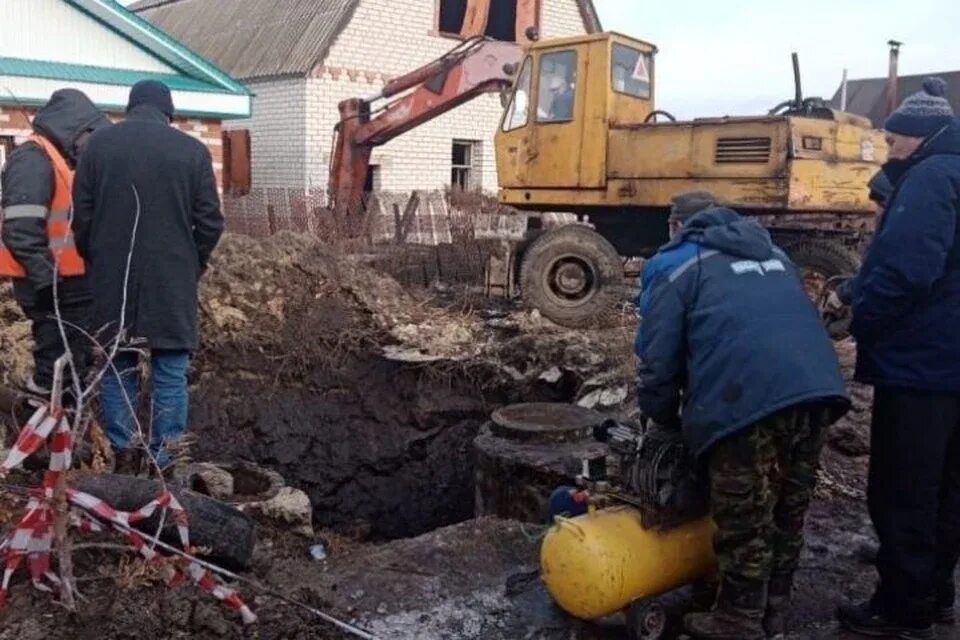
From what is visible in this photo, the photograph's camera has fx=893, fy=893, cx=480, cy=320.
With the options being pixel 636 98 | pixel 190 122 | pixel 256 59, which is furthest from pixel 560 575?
pixel 256 59

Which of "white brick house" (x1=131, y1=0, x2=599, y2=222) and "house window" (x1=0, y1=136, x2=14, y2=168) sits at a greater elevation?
"white brick house" (x1=131, y1=0, x2=599, y2=222)

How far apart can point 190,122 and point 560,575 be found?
32.8ft

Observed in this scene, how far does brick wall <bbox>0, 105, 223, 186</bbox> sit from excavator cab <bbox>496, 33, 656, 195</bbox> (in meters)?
3.71

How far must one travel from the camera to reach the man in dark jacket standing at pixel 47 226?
429 centimetres

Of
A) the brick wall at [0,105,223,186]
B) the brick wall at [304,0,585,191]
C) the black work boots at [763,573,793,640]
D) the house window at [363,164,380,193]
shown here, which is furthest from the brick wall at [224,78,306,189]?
the black work boots at [763,573,793,640]

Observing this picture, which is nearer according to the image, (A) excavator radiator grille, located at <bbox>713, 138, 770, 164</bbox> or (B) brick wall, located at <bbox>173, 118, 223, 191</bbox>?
(A) excavator radiator grille, located at <bbox>713, 138, 770, 164</bbox>

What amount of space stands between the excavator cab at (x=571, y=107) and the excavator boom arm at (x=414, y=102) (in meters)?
2.98

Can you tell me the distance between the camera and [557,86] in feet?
31.7

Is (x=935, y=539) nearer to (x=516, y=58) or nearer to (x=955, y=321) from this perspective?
(x=955, y=321)

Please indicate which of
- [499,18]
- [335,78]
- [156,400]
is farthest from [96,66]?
[499,18]

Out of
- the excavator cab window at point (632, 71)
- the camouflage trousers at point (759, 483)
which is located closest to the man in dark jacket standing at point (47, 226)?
the camouflage trousers at point (759, 483)

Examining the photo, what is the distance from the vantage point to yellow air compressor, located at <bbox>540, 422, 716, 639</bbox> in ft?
10.6

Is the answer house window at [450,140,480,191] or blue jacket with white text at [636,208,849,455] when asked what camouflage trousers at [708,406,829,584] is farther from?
house window at [450,140,480,191]

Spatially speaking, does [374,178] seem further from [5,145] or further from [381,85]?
[5,145]
